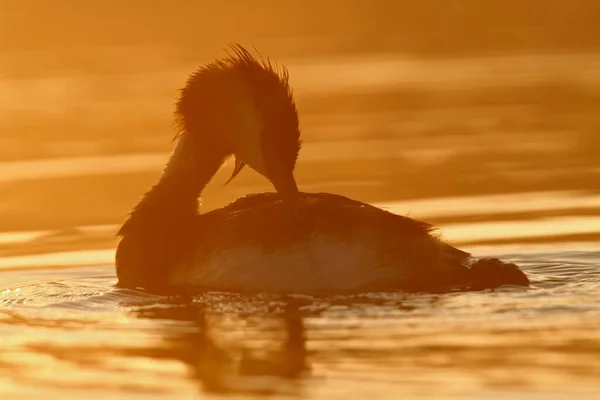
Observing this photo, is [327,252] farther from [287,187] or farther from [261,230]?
[287,187]

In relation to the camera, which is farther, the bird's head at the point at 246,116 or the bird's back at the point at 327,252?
the bird's head at the point at 246,116

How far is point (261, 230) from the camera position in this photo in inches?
472

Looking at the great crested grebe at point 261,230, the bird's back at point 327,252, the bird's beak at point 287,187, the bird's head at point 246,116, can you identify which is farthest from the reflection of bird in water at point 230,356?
the bird's head at point 246,116

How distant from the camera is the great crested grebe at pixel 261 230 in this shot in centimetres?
1187

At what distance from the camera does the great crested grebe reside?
38.9 ft

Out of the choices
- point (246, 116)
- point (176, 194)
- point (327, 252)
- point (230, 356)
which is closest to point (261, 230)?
point (327, 252)

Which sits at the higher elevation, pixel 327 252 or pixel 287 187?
pixel 287 187

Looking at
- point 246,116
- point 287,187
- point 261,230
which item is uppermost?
point 246,116

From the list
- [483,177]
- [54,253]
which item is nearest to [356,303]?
[54,253]

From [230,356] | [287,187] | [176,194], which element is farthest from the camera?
[176,194]

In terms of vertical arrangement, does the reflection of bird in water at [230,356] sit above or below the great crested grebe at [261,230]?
below

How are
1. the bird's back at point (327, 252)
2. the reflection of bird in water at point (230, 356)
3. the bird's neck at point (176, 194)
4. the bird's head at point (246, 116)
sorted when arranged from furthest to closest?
the bird's neck at point (176, 194) → the bird's head at point (246, 116) → the bird's back at point (327, 252) → the reflection of bird in water at point (230, 356)

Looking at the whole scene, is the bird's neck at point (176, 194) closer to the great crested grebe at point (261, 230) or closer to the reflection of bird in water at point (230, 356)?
the great crested grebe at point (261, 230)

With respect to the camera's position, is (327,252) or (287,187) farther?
(287,187)
